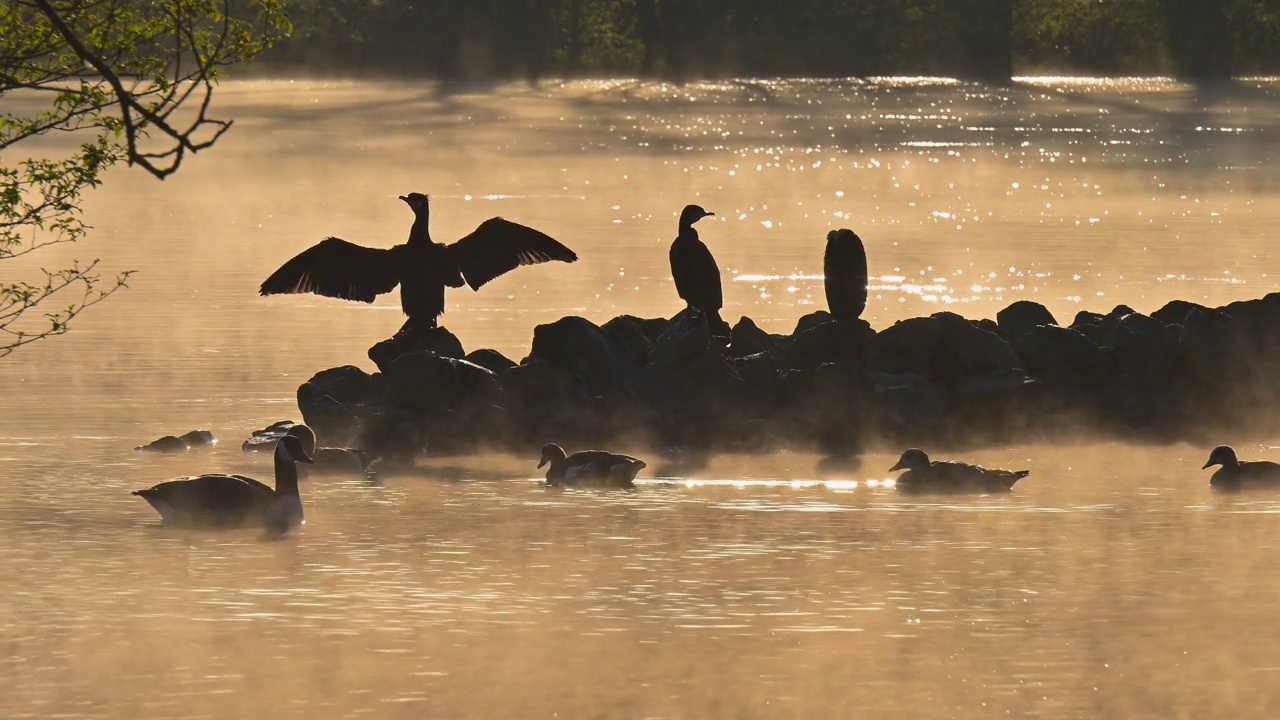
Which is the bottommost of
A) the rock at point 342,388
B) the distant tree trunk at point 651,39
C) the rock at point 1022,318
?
the rock at point 342,388

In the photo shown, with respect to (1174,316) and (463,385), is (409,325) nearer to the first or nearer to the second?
(463,385)

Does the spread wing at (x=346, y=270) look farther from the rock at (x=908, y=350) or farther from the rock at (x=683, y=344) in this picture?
the rock at (x=908, y=350)

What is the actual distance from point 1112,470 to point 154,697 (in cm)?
743

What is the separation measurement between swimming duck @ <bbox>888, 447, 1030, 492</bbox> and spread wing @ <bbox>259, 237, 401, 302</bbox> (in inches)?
202

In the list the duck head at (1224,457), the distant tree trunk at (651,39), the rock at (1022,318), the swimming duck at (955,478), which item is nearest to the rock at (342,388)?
the swimming duck at (955,478)

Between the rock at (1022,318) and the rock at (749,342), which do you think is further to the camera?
the rock at (1022,318)

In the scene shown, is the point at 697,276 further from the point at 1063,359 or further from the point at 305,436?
the point at 305,436

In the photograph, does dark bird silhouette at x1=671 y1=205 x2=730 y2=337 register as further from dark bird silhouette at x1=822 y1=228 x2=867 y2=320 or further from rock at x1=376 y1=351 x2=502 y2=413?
rock at x1=376 y1=351 x2=502 y2=413

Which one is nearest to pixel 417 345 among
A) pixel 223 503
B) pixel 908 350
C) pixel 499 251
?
pixel 499 251

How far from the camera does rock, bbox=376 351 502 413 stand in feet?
51.5

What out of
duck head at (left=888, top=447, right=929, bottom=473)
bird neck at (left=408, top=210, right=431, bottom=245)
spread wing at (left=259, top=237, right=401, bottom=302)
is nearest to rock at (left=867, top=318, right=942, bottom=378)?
duck head at (left=888, top=447, right=929, bottom=473)

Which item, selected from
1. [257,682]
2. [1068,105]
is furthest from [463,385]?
[1068,105]

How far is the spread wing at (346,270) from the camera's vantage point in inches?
685

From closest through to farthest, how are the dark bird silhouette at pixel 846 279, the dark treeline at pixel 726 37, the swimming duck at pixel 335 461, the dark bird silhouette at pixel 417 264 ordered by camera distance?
the swimming duck at pixel 335 461 → the dark bird silhouette at pixel 417 264 → the dark bird silhouette at pixel 846 279 → the dark treeline at pixel 726 37
